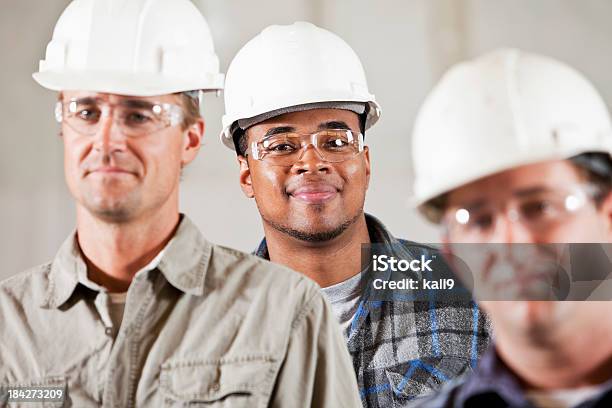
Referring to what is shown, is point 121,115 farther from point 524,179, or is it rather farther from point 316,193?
point 524,179

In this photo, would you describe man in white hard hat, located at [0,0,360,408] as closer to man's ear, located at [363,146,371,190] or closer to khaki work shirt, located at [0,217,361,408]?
khaki work shirt, located at [0,217,361,408]

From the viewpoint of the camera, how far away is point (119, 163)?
2.37 metres

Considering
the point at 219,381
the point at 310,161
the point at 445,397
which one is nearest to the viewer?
the point at 445,397

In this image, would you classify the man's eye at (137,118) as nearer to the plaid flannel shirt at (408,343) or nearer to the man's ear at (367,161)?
the man's ear at (367,161)

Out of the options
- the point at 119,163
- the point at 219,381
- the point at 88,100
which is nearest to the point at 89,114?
the point at 88,100

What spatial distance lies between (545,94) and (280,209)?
3.32 ft

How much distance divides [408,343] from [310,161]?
596 millimetres

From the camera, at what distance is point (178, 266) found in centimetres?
247

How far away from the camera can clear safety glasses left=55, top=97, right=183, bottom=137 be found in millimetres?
2387

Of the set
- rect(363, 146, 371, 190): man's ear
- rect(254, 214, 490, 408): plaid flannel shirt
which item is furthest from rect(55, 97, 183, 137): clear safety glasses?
rect(254, 214, 490, 408): plaid flannel shirt

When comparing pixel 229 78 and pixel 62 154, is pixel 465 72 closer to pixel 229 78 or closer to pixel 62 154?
pixel 229 78

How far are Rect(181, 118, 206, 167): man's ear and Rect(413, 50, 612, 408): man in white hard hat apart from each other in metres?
0.73

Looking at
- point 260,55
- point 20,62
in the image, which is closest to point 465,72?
point 260,55

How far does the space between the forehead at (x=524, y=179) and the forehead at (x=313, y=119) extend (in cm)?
73
